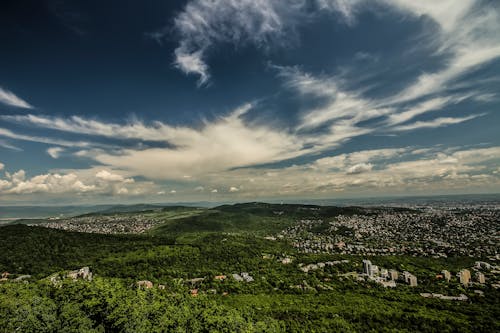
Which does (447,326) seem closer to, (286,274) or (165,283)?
(286,274)

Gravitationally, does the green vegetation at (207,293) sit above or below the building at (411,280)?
above

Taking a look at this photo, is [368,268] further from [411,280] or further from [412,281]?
[412,281]

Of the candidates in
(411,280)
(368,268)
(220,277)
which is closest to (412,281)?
(411,280)

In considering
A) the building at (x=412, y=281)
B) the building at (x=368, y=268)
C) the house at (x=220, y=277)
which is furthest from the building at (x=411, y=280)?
the house at (x=220, y=277)

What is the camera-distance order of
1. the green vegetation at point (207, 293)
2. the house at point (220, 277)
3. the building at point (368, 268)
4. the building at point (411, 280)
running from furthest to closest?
the building at point (368, 268) < the building at point (411, 280) < the house at point (220, 277) < the green vegetation at point (207, 293)

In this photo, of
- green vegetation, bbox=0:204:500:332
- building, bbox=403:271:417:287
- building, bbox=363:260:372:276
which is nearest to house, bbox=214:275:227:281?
green vegetation, bbox=0:204:500:332

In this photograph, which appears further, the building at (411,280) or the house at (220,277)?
the building at (411,280)

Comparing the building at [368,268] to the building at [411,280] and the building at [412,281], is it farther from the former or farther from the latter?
the building at [412,281]

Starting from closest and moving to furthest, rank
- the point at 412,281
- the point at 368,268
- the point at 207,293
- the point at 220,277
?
the point at 207,293, the point at 412,281, the point at 220,277, the point at 368,268

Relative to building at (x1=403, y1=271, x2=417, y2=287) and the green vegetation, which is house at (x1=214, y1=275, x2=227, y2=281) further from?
building at (x1=403, y1=271, x2=417, y2=287)
